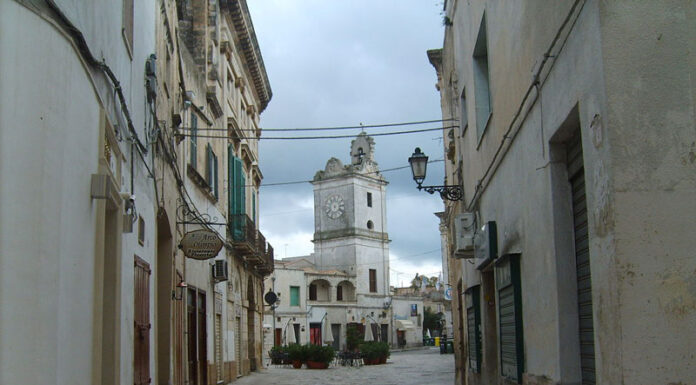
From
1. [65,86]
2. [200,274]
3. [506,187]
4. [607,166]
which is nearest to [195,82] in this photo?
[200,274]

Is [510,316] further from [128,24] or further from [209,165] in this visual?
[209,165]

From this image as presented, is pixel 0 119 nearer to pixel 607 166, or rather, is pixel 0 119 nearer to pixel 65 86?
pixel 65 86

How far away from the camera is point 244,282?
28766 millimetres

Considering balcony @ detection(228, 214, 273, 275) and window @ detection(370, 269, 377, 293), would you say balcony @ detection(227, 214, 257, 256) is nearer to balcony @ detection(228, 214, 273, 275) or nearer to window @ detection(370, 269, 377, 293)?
balcony @ detection(228, 214, 273, 275)

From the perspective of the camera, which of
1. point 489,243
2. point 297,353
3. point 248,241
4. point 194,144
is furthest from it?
point 297,353

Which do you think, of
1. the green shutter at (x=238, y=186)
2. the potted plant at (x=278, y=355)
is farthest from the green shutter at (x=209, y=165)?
the potted plant at (x=278, y=355)

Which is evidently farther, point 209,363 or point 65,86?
point 209,363

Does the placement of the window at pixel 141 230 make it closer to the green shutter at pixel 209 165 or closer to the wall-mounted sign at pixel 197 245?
the wall-mounted sign at pixel 197 245

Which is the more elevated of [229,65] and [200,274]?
[229,65]

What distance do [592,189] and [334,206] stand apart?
226 ft

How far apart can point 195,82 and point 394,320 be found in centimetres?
5751

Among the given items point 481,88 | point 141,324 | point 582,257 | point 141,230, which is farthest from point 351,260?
point 582,257

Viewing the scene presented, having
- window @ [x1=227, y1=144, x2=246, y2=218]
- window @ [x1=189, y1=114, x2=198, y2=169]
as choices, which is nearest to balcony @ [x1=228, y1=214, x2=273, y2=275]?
window @ [x1=227, y1=144, x2=246, y2=218]

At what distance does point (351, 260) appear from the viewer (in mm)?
71938
